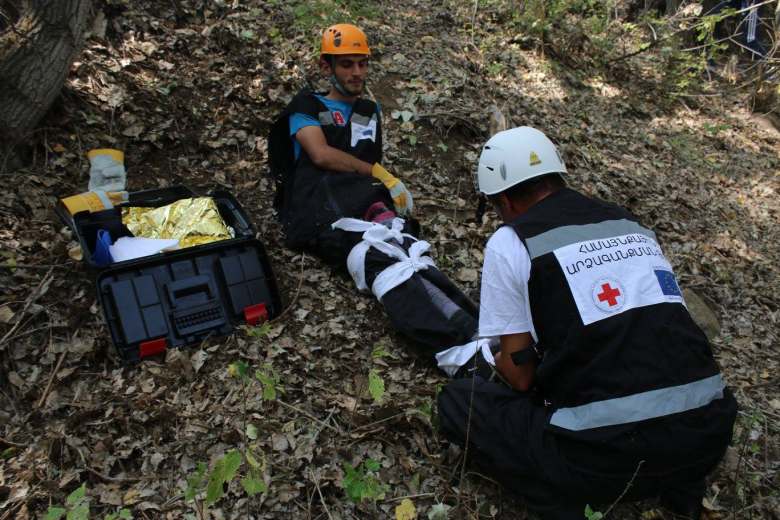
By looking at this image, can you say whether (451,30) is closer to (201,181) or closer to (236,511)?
(201,181)

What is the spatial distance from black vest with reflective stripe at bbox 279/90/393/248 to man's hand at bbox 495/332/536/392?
191 cm

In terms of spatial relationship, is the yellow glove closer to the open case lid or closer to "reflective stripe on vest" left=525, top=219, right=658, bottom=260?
the open case lid

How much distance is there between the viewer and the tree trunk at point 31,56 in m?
3.92

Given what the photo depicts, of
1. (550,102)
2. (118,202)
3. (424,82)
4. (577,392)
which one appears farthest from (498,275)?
(550,102)

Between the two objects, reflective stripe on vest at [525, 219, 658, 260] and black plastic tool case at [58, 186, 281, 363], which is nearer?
reflective stripe on vest at [525, 219, 658, 260]

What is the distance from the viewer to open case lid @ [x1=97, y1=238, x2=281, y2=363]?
10.6ft

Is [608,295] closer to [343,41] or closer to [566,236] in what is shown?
[566,236]

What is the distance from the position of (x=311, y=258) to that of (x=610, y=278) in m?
2.51

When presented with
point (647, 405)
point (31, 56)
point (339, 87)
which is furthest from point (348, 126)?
point (647, 405)

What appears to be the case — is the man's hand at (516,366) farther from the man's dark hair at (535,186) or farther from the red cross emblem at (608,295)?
the man's dark hair at (535,186)

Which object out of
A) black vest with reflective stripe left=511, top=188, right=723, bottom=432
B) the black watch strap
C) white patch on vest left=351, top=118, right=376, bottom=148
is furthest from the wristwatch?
white patch on vest left=351, top=118, right=376, bottom=148

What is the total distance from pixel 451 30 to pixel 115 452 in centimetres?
706

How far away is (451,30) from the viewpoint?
314 inches

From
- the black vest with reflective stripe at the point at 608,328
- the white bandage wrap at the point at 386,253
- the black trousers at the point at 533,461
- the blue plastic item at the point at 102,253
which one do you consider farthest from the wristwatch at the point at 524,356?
the blue plastic item at the point at 102,253
